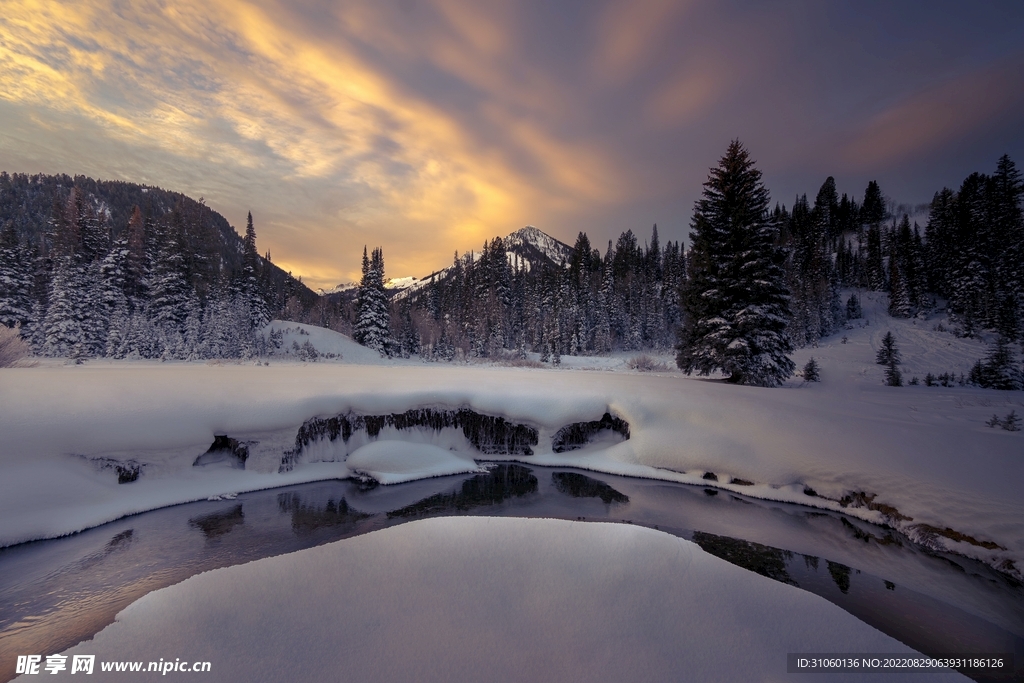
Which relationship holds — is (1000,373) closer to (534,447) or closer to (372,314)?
(534,447)

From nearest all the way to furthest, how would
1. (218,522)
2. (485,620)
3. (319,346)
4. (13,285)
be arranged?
(485,620) < (218,522) < (13,285) < (319,346)

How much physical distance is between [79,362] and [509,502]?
24731 mm

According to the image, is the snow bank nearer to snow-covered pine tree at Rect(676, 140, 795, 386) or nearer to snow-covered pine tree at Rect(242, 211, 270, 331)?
snow-covered pine tree at Rect(676, 140, 795, 386)

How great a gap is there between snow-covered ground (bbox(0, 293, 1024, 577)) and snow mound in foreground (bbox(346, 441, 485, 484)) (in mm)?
50

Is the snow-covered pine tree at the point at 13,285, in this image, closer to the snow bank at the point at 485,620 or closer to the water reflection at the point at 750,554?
the snow bank at the point at 485,620

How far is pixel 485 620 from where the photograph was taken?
3.87m

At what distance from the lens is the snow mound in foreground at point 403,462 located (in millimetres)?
10008

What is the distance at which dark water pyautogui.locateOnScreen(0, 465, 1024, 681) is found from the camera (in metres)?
4.49

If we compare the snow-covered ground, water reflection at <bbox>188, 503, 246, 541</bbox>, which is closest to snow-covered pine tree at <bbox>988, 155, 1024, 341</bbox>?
the snow-covered ground

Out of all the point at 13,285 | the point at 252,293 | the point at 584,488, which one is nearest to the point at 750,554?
the point at 584,488

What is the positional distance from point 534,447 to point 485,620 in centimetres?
809

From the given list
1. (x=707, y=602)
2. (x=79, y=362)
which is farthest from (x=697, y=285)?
(x=79, y=362)

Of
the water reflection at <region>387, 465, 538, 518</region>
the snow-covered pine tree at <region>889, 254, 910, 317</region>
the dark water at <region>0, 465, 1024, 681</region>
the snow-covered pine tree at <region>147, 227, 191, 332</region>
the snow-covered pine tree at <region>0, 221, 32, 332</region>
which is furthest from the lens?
the snow-covered pine tree at <region>889, 254, 910, 317</region>

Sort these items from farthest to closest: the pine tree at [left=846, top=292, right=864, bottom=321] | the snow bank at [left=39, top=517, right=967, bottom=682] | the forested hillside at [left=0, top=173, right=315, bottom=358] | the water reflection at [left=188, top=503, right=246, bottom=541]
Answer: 1. the pine tree at [left=846, top=292, right=864, bottom=321]
2. the forested hillside at [left=0, top=173, right=315, bottom=358]
3. the water reflection at [left=188, top=503, right=246, bottom=541]
4. the snow bank at [left=39, top=517, right=967, bottom=682]
